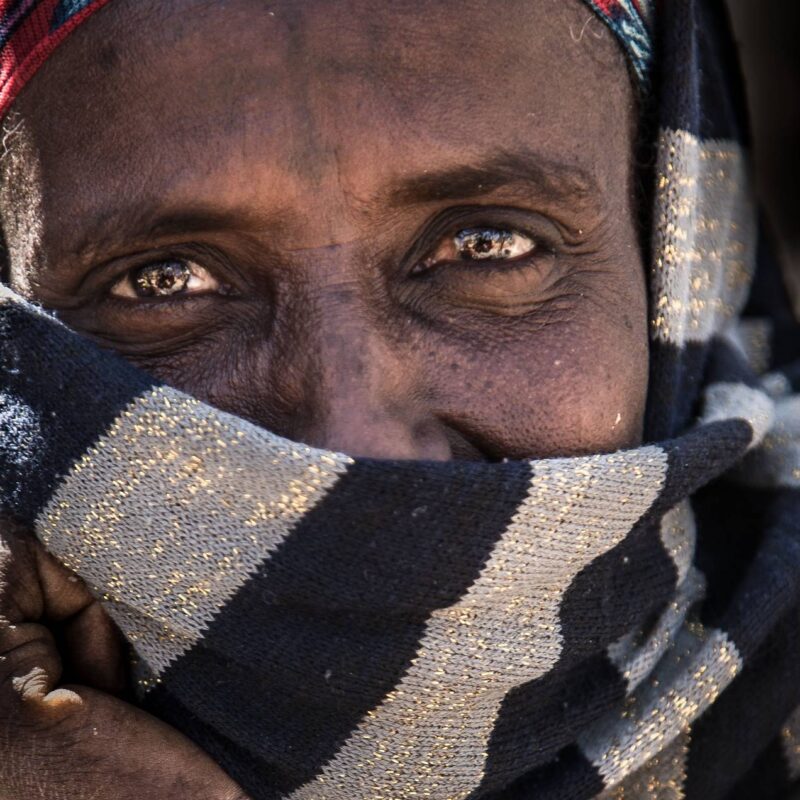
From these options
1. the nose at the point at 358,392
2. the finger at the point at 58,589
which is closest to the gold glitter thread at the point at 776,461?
the nose at the point at 358,392

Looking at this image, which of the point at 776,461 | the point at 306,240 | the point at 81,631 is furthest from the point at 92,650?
the point at 776,461

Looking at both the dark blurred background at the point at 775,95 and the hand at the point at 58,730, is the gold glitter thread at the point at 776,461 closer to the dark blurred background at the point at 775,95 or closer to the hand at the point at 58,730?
the dark blurred background at the point at 775,95

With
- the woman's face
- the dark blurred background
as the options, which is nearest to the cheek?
the woman's face

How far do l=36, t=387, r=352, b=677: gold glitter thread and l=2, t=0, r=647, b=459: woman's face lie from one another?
132mm

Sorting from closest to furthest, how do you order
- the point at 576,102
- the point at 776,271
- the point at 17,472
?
1. the point at 17,472
2. the point at 576,102
3. the point at 776,271

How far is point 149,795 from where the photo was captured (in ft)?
5.43

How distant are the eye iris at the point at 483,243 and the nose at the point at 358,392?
22cm

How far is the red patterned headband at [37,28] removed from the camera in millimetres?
1840

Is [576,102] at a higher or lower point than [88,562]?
higher

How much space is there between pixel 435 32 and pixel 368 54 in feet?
0.37

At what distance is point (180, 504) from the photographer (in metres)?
1.60

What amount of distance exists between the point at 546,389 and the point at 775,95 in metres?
1.36

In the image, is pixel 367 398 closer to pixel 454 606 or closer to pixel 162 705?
pixel 454 606

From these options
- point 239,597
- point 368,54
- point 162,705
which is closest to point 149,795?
point 162,705
